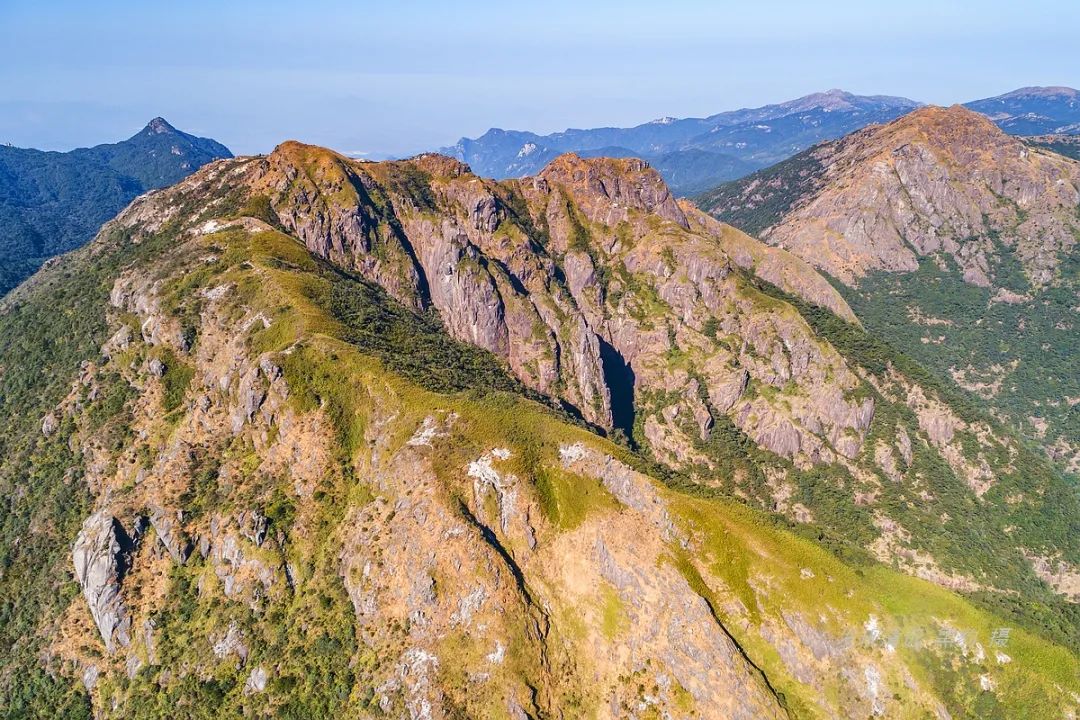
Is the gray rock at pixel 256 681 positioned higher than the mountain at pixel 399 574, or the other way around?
the mountain at pixel 399 574

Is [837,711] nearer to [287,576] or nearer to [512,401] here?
[512,401]

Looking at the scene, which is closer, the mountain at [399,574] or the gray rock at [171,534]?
the mountain at [399,574]

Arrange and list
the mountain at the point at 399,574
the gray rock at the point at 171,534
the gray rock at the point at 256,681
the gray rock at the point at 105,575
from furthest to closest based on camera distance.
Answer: the gray rock at the point at 171,534
the gray rock at the point at 105,575
the gray rock at the point at 256,681
the mountain at the point at 399,574

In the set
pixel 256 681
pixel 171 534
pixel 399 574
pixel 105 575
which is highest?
pixel 399 574

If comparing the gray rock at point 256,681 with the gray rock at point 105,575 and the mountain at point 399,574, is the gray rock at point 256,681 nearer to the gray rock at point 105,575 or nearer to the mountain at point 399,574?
the mountain at point 399,574

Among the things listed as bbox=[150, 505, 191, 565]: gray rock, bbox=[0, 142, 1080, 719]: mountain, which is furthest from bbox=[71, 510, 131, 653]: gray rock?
bbox=[150, 505, 191, 565]: gray rock

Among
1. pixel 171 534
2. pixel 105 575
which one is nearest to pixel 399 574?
pixel 171 534

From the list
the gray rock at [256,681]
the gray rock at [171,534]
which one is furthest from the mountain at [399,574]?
the gray rock at [171,534]

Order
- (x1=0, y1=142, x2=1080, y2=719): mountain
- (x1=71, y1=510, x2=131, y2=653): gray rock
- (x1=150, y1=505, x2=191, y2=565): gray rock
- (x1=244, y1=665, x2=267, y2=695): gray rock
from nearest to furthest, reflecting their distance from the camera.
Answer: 1. (x1=0, y1=142, x2=1080, y2=719): mountain
2. (x1=244, y1=665, x2=267, y2=695): gray rock
3. (x1=71, y1=510, x2=131, y2=653): gray rock
4. (x1=150, y1=505, x2=191, y2=565): gray rock

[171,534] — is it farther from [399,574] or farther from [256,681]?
[399,574]

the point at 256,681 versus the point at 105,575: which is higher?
the point at 105,575

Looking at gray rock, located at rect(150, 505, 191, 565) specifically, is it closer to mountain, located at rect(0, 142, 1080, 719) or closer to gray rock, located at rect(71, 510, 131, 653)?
mountain, located at rect(0, 142, 1080, 719)

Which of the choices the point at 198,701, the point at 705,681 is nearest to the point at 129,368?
the point at 198,701
